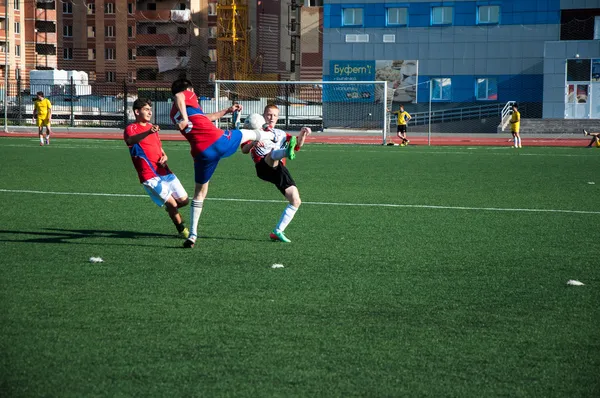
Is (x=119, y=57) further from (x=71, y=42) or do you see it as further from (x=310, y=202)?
(x=310, y=202)

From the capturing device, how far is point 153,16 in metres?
90.8

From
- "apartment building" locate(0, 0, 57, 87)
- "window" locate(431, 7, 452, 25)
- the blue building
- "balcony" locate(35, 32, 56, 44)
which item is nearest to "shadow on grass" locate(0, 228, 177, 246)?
the blue building

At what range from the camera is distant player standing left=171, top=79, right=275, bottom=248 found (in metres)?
9.27

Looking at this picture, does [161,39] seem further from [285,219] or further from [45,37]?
[285,219]

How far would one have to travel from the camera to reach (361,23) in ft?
184

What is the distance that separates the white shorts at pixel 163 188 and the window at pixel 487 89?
4537cm

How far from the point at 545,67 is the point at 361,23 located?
1194 cm

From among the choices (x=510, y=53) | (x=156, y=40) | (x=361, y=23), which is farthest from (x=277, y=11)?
(x=510, y=53)

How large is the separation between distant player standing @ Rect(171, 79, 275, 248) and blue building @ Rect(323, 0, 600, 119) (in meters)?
45.2

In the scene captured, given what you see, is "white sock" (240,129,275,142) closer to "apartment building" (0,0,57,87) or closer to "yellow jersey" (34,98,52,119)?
"yellow jersey" (34,98,52,119)

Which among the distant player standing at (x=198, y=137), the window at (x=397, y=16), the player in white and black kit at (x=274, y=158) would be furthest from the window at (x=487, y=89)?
the distant player standing at (x=198, y=137)

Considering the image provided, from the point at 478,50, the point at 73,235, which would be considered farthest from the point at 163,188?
the point at 478,50

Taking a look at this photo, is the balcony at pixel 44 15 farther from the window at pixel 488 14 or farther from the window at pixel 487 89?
the window at pixel 487 89

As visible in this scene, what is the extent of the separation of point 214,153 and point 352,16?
48.4 meters
